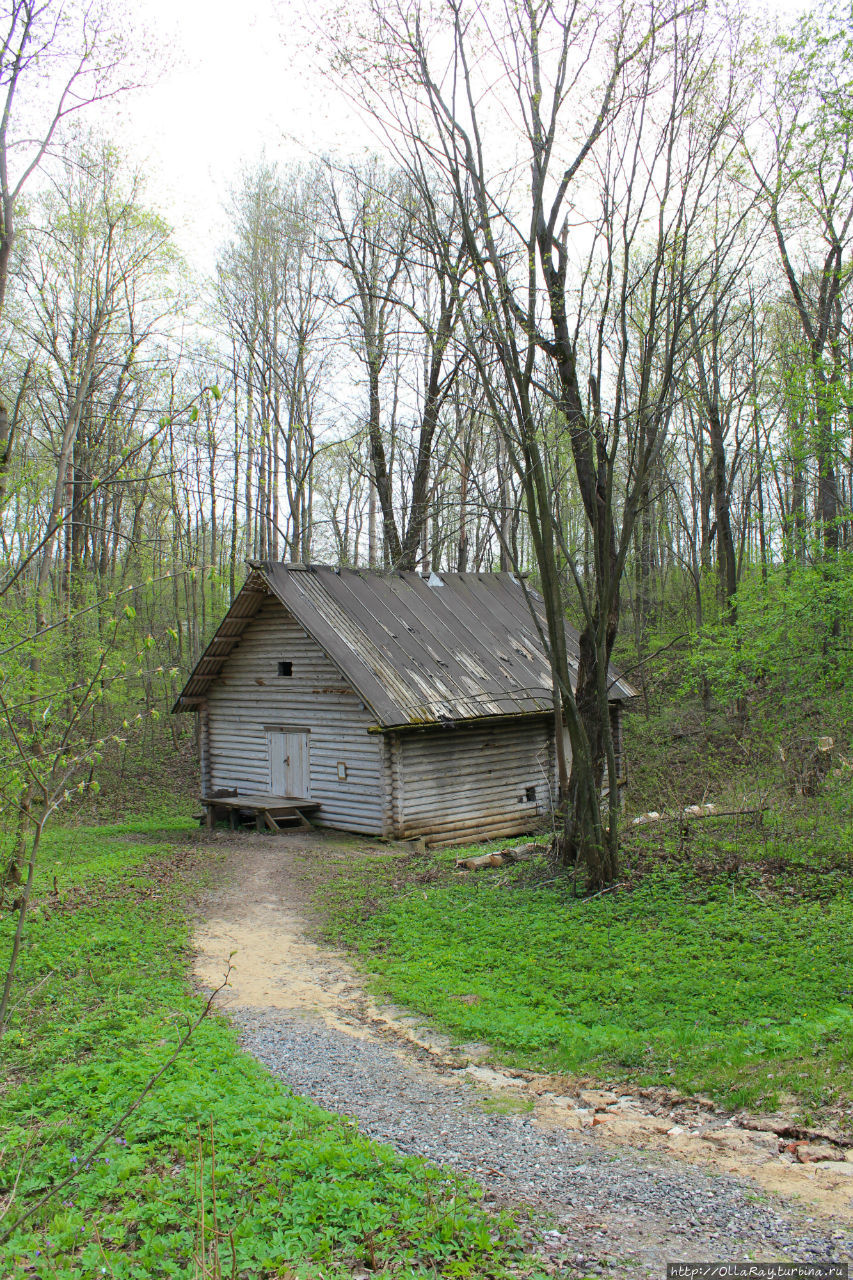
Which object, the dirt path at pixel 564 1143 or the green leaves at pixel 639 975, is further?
the green leaves at pixel 639 975

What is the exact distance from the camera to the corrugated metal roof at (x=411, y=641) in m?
16.5

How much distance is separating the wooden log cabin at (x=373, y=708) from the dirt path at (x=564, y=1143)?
26.6ft

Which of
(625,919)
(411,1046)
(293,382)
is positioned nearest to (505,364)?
(625,919)

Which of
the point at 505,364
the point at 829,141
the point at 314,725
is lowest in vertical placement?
the point at 314,725

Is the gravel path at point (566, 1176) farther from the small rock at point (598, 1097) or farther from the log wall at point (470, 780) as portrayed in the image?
the log wall at point (470, 780)

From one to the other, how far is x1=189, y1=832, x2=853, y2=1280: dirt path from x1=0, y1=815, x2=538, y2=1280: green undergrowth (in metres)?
0.34

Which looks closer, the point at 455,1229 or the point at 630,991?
the point at 455,1229

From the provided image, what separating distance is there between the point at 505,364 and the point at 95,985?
27.3 feet

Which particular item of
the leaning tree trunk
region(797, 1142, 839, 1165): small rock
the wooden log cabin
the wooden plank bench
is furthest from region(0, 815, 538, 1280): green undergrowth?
the wooden plank bench

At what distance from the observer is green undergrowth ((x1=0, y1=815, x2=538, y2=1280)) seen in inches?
148

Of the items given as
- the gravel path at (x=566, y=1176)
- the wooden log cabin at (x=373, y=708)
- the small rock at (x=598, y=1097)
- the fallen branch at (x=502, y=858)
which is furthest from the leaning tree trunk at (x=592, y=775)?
the small rock at (x=598, y=1097)

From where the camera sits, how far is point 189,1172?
14.5 ft

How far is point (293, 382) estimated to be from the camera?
2838 cm

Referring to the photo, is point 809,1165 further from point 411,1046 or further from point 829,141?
point 829,141
